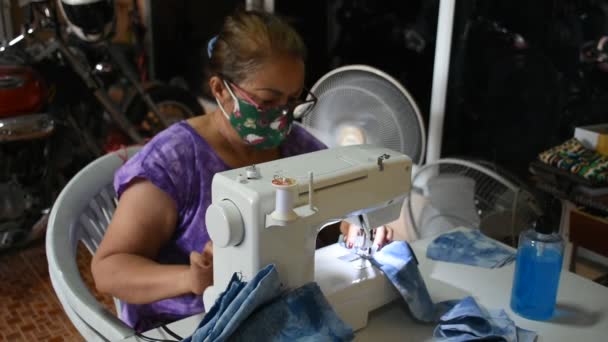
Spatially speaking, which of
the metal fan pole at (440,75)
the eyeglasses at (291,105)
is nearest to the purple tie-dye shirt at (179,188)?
the eyeglasses at (291,105)

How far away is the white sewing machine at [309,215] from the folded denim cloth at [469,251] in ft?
0.74

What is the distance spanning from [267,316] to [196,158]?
1.53ft

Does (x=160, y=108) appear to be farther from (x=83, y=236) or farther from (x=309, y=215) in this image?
(x=309, y=215)

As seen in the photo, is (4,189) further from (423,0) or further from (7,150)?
(423,0)

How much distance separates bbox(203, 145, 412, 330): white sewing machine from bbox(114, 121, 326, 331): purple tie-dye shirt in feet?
0.80

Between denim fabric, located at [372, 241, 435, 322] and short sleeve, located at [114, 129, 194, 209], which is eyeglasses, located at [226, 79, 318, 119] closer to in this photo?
short sleeve, located at [114, 129, 194, 209]

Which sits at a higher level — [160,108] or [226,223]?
[226,223]

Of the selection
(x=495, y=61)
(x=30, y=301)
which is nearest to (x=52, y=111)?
(x=30, y=301)

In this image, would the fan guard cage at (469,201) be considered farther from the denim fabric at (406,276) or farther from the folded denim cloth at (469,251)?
the denim fabric at (406,276)

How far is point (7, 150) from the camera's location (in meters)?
2.23

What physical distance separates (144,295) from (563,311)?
2.45 ft

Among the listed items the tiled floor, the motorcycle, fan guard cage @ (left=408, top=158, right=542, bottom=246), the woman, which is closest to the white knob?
the woman

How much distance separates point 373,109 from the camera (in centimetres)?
165

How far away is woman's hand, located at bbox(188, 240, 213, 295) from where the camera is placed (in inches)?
34.7
